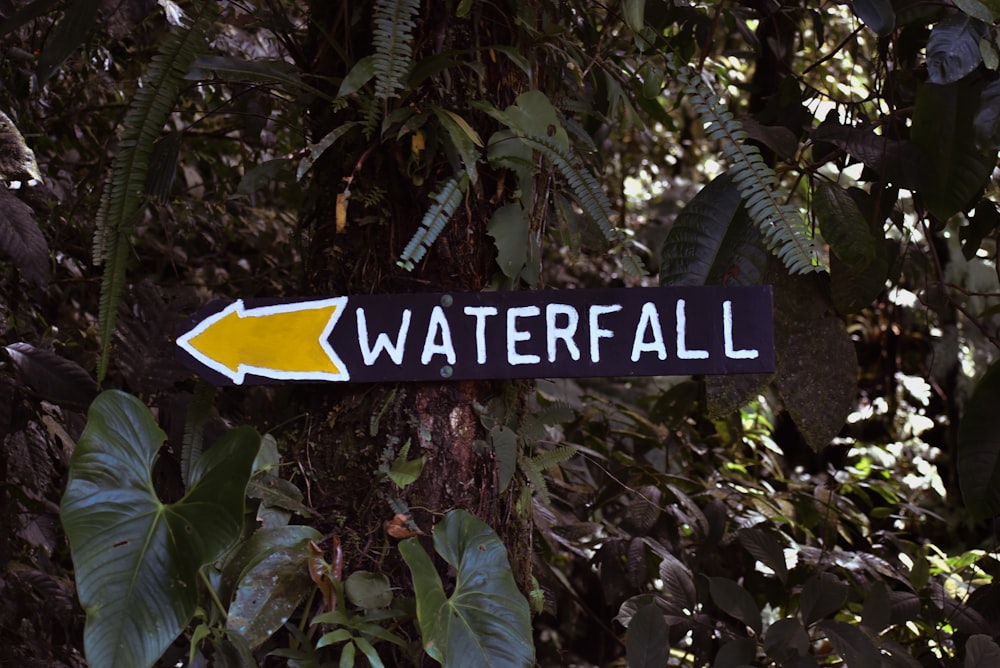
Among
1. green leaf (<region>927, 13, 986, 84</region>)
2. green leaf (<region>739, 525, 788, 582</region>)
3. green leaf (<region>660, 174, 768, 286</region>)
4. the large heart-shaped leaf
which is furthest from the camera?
green leaf (<region>739, 525, 788, 582</region>)

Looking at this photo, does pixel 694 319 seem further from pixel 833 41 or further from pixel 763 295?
pixel 833 41

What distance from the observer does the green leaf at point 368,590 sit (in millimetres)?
795

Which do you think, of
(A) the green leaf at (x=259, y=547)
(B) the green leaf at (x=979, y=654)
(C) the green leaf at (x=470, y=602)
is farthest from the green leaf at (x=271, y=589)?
(B) the green leaf at (x=979, y=654)

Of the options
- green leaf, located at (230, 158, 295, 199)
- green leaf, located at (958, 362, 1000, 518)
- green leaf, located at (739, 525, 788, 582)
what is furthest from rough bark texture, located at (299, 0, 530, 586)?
green leaf, located at (958, 362, 1000, 518)

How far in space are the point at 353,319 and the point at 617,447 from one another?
93 cm

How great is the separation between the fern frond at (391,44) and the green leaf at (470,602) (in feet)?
1.26

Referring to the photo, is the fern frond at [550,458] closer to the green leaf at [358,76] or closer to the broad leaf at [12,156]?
the green leaf at [358,76]

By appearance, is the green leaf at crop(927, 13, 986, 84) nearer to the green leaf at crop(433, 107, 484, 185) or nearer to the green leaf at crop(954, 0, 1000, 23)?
the green leaf at crop(954, 0, 1000, 23)

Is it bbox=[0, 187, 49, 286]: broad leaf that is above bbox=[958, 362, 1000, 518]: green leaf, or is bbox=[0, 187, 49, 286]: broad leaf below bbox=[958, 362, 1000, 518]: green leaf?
above

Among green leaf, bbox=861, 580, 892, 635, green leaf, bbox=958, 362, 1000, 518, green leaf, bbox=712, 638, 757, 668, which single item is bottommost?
green leaf, bbox=712, 638, 757, 668

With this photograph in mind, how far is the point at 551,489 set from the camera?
160 centimetres

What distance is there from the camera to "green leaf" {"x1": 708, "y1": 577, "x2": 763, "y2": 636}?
1.10 meters

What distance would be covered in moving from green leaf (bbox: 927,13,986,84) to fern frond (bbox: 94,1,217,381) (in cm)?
71

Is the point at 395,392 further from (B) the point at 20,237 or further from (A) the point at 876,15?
(A) the point at 876,15
